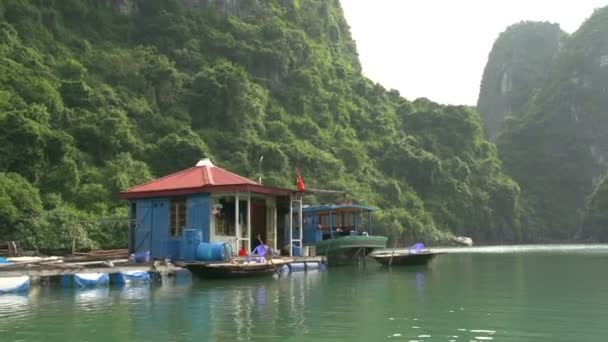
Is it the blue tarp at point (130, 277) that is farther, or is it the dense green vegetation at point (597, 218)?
the dense green vegetation at point (597, 218)

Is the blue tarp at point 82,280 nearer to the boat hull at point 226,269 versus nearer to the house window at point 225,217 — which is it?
the boat hull at point 226,269

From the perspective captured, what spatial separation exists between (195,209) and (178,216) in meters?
1.13

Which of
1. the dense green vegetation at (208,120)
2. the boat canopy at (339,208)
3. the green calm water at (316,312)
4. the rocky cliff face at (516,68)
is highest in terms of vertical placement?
the rocky cliff face at (516,68)

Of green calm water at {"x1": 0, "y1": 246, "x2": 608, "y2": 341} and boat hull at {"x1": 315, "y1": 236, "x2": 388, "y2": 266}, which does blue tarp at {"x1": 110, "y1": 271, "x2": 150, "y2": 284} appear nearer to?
green calm water at {"x1": 0, "y1": 246, "x2": 608, "y2": 341}

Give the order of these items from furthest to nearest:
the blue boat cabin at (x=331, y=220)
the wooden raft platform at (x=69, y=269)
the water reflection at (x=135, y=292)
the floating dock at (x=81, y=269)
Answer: the blue boat cabin at (x=331, y=220), the floating dock at (x=81, y=269), the wooden raft platform at (x=69, y=269), the water reflection at (x=135, y=292)

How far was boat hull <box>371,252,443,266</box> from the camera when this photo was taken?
95.9ft

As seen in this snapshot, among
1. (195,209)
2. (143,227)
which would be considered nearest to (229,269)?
(195,209)

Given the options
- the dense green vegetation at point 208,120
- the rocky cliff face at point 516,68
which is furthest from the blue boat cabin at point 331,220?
the rocky cliff face at point 516,68

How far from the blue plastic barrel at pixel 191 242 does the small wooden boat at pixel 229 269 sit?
1.73m

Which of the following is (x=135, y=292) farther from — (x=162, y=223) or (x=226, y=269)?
(x=162, y=223)

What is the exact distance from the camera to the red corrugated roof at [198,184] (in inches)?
907

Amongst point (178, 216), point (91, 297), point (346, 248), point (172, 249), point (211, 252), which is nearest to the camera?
point (91, 297)

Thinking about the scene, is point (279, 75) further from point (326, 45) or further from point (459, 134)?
point (459, 134)

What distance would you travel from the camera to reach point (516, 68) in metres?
153
